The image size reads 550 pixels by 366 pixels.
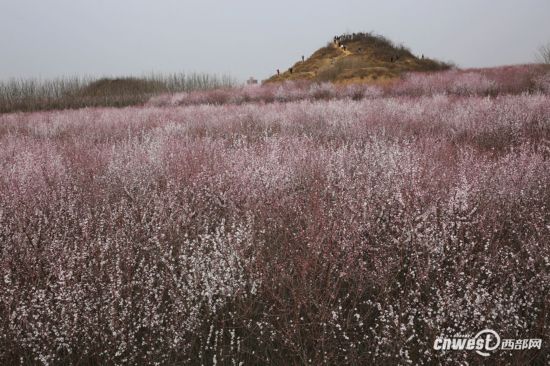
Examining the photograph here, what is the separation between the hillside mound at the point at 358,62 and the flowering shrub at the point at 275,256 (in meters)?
13.0

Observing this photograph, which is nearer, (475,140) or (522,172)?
(522,172)

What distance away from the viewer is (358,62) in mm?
20422

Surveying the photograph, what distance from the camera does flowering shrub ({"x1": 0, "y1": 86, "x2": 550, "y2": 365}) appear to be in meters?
1.96

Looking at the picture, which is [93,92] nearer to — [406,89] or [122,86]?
[122,86]

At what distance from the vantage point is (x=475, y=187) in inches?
128

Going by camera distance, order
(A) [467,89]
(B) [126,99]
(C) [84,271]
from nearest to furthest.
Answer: (C) [84,271] < (A) [467,89] < (B) [126,99]

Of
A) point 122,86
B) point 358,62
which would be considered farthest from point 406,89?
point 122,86

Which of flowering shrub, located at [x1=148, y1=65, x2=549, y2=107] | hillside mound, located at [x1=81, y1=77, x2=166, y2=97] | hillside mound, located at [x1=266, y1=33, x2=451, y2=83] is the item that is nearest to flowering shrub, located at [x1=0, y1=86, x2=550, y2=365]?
flowering shrub, located at [x1=148, y1=65, x2=549, y2=107]

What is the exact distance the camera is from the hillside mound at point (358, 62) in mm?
18578

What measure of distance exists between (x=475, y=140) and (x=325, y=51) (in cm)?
2105

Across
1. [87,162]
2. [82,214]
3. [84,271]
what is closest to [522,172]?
[84,271]

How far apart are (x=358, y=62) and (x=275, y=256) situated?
1975cm

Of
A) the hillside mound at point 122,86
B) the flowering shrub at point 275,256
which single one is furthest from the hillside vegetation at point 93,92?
the flowering shrub at point 275,256

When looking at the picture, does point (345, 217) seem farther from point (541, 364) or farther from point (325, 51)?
point (325, 51)
